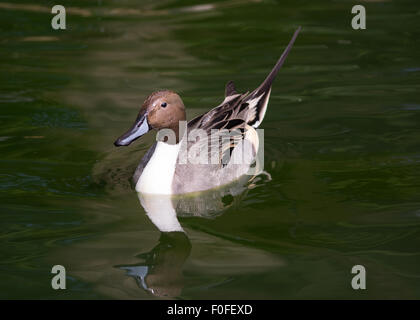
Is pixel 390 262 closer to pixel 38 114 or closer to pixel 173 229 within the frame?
pixel 173 229

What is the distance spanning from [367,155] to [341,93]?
162cm

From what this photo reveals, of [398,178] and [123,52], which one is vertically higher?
[123,52]

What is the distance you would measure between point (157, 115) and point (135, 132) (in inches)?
9.8

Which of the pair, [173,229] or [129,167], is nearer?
[173,229]

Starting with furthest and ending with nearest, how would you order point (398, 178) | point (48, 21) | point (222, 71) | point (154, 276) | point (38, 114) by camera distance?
point (48, 21), point (222, 71), point (38, 114), point (398, 178), point (154, 276)

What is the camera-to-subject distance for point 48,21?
Result: 1076 cm

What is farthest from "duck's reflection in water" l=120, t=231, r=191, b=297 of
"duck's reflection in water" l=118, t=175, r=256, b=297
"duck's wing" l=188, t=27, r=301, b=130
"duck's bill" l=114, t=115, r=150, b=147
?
"duck's wing" l=188, t=27, r=301, b=130

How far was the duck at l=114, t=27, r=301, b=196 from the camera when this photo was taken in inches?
236

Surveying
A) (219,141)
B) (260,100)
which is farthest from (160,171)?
(260,100)

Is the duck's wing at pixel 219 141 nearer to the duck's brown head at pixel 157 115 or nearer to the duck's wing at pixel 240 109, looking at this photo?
the duck's wing at pixel 240 109

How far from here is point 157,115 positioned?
19.7 feet

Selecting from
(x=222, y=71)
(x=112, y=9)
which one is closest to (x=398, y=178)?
(x=222, y=71)

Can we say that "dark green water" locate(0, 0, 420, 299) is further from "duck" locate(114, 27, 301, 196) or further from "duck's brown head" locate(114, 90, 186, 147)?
"duck's brown head" locate(114, 90, 186, 147)

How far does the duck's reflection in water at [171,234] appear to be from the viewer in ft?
15.9
